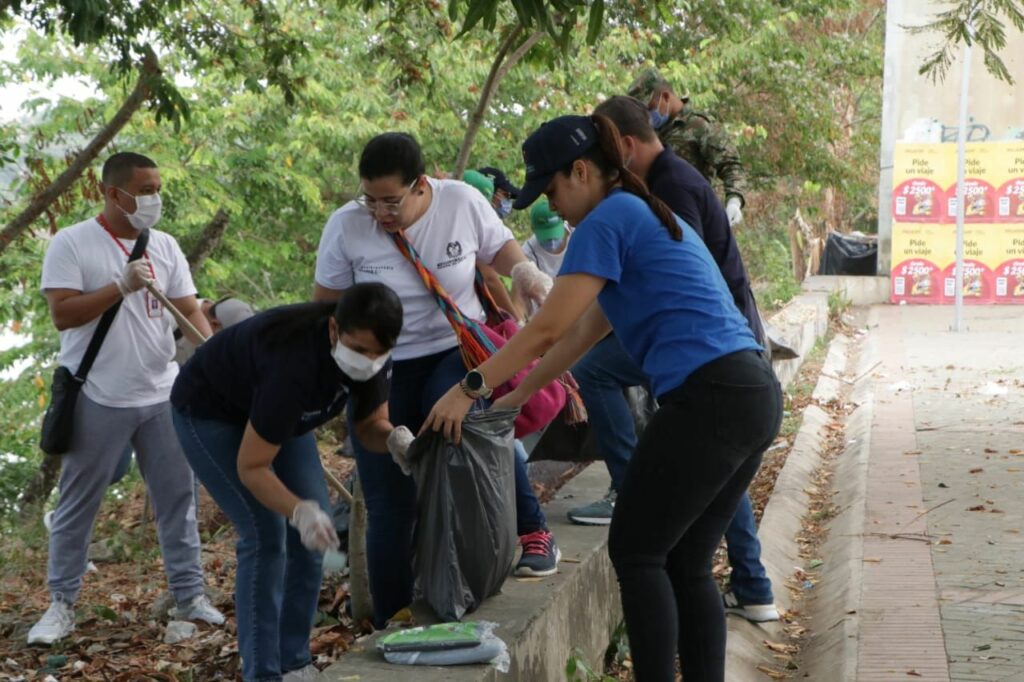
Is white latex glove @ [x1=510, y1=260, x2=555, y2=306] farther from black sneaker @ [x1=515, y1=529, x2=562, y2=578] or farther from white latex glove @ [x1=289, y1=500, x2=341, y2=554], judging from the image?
white latex glove @ [x1=289, y1=500, x2=341, y2=554]

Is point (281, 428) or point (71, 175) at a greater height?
point (71, 175)

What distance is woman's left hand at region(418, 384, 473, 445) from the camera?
3885mm

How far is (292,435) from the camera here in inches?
151

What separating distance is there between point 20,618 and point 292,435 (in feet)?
10.0

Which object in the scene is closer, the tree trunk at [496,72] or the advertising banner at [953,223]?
the tree trunk at [496,72]

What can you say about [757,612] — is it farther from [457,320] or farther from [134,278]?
[134,278]

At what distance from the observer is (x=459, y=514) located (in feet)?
13.4

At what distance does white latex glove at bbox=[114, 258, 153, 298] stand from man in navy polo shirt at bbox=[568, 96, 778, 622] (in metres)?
1.78

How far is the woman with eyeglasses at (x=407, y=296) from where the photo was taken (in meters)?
4.51

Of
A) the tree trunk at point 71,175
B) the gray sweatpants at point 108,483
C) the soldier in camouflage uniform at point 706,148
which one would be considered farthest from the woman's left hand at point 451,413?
the tree trunk at point 71,175

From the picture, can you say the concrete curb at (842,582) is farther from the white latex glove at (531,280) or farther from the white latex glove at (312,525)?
the white latex glove at (312,525)

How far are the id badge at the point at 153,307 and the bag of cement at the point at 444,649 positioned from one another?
234cm

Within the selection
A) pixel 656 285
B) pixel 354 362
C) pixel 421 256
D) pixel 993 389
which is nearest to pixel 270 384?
pixel 354 362

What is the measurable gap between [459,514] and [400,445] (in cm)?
30
